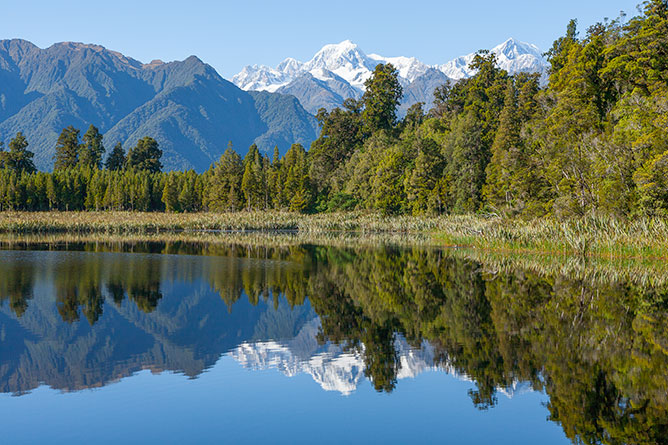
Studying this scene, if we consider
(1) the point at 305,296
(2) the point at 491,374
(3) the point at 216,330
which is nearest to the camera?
(2) the point at 491,374

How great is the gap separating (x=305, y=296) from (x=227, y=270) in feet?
30.9

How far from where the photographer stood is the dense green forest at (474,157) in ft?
124

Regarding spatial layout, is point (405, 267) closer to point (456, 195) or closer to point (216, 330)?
point (216, 330)

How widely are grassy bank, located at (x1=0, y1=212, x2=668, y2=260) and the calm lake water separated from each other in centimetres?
805

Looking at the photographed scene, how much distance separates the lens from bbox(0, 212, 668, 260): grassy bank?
30.1 metres

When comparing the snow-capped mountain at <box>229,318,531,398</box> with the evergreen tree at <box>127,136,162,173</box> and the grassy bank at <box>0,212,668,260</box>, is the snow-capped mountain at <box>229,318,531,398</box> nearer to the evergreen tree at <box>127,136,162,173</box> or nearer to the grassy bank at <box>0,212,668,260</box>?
the grassy bank at <box>0,212,668,260</box>

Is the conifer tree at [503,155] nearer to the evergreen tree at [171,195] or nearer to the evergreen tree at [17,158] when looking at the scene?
the evergreen tree at [171,195]

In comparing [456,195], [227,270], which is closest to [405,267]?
[227,270]

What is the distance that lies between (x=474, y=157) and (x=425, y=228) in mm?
11424

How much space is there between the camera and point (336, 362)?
12.6m

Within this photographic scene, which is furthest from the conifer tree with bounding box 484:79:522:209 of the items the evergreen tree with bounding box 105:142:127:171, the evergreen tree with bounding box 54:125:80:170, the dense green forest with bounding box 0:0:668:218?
the evergreen tree with bounding box 54:125:80:170

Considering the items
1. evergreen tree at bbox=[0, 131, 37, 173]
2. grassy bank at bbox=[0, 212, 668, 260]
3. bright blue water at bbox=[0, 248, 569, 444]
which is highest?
evergreen tree at bbox=[0, 131, 37, 173]

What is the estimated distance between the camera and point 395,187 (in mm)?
78312

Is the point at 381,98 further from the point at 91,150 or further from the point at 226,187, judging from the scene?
the point at 91,150
